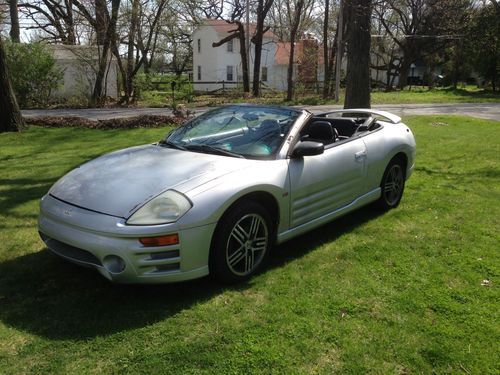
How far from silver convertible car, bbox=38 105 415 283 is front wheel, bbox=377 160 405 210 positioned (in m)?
0.28

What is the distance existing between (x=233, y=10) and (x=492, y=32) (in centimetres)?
2004

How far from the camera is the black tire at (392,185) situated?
5457 millimetres

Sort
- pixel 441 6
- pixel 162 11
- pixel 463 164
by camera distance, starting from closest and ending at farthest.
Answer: pixel 463 164, pixel 162 11, pixel 441 6

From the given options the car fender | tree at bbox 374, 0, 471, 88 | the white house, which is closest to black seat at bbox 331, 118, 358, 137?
the car fender

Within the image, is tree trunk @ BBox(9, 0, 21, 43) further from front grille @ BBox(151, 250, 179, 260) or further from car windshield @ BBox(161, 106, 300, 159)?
front grille @ BBox(151, 250, 179, 260)

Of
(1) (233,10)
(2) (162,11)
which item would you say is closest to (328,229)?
(2) (162,11)

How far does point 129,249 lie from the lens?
3.15m

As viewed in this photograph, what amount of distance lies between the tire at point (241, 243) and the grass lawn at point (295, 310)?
0.14 m

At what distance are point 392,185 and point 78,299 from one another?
3.78 meters

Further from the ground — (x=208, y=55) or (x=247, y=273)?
(x=208, y=55)

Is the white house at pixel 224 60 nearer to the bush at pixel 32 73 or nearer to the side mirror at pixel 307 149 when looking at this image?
the bush at pixel 32 73

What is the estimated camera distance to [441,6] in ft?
128

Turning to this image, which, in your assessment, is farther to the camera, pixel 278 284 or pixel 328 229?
pixel 328 229

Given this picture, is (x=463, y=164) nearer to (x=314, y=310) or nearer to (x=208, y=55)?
(x=314, y=310)
